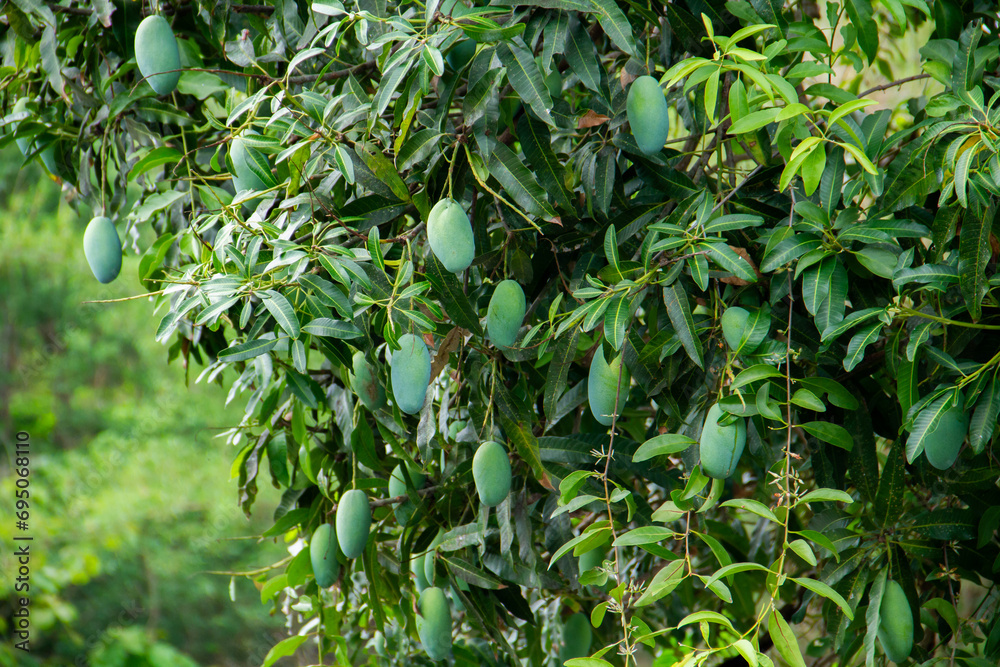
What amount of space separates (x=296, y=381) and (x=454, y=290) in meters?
0.27

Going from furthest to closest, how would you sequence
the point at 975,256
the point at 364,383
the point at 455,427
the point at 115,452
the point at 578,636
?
the point at 115,452 < the point at 578,636 < the point at 455,427 < the point at 364,383 < the point at 975,256

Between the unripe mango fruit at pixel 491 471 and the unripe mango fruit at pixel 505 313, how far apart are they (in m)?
0.12

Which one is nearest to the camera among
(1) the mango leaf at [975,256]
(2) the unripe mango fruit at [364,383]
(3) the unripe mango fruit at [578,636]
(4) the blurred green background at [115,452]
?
(1) the mango leaf at [975,256]

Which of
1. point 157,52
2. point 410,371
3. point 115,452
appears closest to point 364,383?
point 410,371

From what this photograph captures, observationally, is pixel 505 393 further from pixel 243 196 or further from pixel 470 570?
pixel 243 196

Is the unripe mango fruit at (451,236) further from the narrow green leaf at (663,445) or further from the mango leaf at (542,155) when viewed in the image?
the narrow green leaf at (663,445)

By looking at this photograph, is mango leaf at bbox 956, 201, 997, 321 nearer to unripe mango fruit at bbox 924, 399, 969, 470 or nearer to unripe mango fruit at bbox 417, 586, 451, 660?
unripe mango fruit at bbox 924, 399, 969, 470

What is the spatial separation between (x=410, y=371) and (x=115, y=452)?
4.81 m

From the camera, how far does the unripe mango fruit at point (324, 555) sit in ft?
3.49

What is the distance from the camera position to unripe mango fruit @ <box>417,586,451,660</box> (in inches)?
40.8

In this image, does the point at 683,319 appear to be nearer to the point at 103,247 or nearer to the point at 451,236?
the point at 451,236

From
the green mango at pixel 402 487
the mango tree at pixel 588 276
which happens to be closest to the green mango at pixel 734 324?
the mango tree at pixel 588 276

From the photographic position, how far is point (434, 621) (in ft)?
3.40

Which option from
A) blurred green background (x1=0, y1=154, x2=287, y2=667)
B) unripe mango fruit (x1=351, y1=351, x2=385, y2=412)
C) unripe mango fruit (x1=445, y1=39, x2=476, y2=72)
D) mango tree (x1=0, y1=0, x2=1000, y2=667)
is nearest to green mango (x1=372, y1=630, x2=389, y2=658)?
mango tree (x1=0, y1=0, x2=1000, y2=667)
